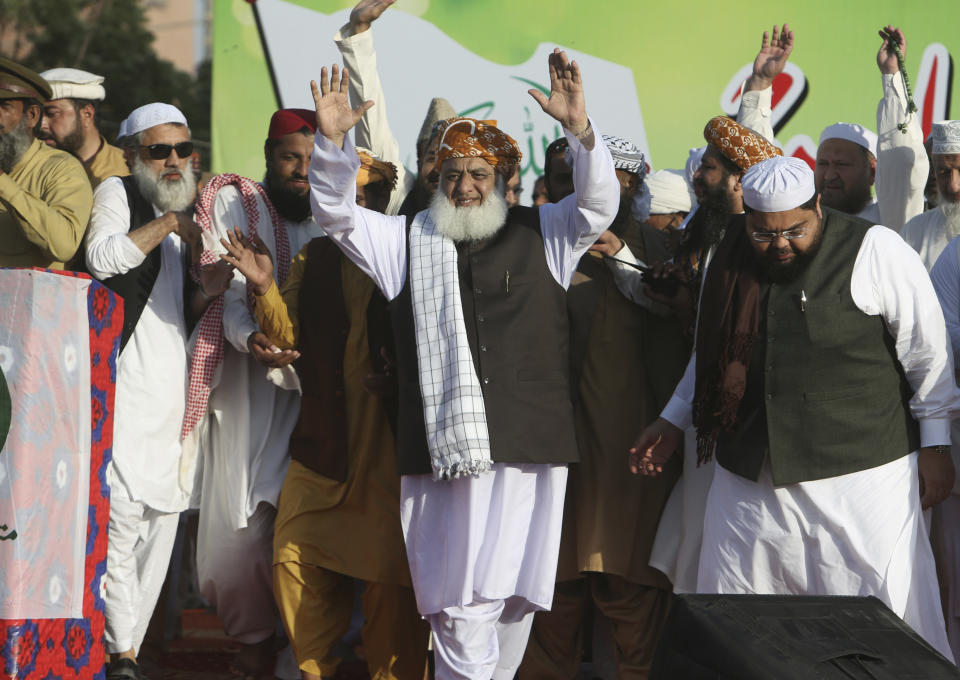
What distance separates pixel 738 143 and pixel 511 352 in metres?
1.22

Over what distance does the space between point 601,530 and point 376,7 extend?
2.20 metres

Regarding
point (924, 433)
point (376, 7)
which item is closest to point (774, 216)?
point (924, 433)

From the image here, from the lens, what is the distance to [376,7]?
508 centimetres

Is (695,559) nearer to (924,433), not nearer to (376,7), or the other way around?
(924,433)

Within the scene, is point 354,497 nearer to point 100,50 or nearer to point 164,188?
point 164,188

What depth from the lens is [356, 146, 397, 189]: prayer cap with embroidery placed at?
16.8 feet

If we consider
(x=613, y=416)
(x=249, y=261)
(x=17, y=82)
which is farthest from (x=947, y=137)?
(x=17, y=82)

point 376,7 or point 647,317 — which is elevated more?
point 376,7

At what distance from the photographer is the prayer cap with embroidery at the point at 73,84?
602 centimetres

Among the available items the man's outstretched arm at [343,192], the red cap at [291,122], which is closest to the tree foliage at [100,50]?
the red cap at [291,122]

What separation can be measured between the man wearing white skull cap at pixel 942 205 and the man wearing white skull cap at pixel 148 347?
2758 millimetres

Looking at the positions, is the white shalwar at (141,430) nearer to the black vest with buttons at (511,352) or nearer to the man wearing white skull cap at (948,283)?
the black vest with buttons at (511,352)

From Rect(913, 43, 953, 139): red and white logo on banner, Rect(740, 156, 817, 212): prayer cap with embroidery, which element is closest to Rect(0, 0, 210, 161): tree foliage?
Rect(913, 43, 953, 139): red and white logo on banner

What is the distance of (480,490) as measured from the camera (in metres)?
4.30
